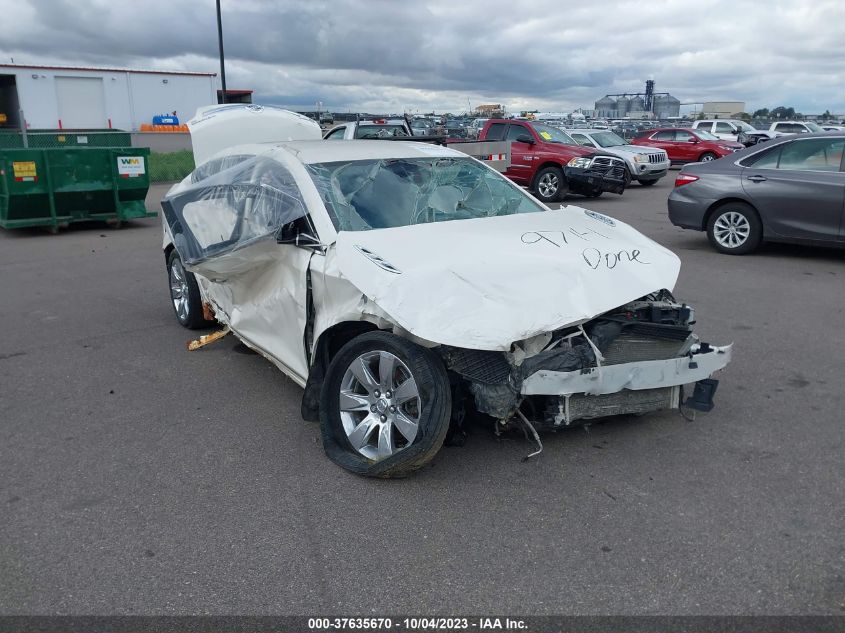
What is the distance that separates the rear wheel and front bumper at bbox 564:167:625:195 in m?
11.3

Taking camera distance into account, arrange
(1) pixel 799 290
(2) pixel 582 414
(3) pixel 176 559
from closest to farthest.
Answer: (3) pixel 176 559 → (2) pixel 582 414 → (1) pixel 799 290

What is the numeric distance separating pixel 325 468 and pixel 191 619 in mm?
1299

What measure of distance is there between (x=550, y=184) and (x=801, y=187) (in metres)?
8.03

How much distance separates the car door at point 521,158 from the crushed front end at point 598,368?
12.9 meters

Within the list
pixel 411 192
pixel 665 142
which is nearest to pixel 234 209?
pixel 411 192

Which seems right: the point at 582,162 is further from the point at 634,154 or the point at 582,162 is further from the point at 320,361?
the point at 320,361

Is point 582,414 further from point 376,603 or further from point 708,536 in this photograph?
point 376,603

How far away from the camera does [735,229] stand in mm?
9836

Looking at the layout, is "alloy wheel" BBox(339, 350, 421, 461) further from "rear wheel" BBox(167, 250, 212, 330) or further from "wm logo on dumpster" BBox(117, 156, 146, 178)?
"wm logo on dumpster" BBox(117, 156, 146, 178)

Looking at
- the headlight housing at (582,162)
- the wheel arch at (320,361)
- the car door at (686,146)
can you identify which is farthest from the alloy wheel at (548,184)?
the wheel arch at (320,361)

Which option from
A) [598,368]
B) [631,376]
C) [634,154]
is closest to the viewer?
[598,368]

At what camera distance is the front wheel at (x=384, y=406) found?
11.7ft

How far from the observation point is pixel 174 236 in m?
5.58

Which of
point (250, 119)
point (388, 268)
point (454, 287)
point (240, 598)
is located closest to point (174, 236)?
point (388, 268)
